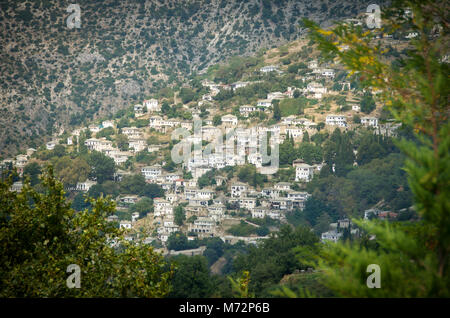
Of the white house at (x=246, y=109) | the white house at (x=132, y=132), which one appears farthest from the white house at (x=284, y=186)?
the white house at (x=132, y=132)

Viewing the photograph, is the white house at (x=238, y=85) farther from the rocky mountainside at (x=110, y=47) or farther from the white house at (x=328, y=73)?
the rocky mountainside at (x=110, y=47)

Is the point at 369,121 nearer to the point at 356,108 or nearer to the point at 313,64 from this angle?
the point at 356,108

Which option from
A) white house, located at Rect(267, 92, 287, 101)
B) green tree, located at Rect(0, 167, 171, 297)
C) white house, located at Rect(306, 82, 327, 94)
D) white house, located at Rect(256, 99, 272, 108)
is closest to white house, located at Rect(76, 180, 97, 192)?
white house, located at Rect(256, 99, 272, 108)

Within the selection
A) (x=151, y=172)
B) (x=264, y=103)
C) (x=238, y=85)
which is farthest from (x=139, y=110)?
(x=264, y=103)
